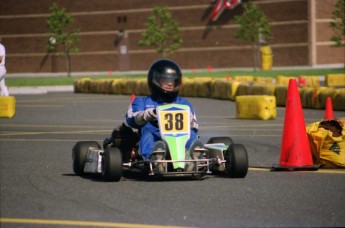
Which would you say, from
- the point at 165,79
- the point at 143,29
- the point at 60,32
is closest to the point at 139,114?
the point at 165,79

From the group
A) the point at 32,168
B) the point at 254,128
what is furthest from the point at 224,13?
the point at 32,168

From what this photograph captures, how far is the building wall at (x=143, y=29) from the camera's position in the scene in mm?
74625

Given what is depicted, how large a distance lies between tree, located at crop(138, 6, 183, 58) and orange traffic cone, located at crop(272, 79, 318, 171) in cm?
6168

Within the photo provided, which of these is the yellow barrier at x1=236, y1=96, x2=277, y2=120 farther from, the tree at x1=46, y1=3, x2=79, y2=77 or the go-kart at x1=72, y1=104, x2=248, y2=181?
the tree at x1=46, y1=3, x2=79, y2=77

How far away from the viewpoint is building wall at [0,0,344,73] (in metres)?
74.6

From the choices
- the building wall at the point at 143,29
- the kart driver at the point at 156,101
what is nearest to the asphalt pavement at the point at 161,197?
the kart driver at the point at 156,101

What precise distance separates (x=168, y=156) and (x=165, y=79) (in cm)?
109

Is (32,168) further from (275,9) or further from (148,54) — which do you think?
(148,54)

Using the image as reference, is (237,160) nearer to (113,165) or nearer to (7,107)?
(113,165)

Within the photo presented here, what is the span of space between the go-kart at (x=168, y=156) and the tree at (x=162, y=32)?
62.2 meters

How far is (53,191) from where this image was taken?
374 inches

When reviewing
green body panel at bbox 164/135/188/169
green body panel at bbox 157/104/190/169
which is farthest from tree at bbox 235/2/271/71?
green body panel at bbox 164/135/188/169

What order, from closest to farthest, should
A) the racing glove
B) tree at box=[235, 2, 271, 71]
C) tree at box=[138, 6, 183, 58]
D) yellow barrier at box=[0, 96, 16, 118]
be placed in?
1. the racing glove
2. yellow barrier at box=[0, 96, 16, 118]
3. tree at box=[235, 2, 271, 71]
4. tree at box=[138, 6, 183, 58]

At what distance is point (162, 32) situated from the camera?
7656 centimetres
